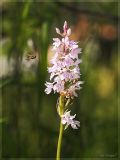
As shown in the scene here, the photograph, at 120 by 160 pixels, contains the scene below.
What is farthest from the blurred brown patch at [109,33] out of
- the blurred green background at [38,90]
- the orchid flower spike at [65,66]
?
the orchid flower spike at [65,66]

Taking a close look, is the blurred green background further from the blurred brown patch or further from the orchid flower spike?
the orchid flower spike

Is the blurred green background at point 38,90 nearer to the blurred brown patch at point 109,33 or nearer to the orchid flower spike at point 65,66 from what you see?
the blurred brown patch at point 109,33

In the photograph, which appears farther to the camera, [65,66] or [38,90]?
[38,90]

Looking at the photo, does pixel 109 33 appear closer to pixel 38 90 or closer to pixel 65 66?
pixel 38 90

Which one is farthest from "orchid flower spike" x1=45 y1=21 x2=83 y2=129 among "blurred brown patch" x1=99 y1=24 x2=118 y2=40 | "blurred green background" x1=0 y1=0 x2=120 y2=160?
"blurred brown patch" x1=99 y1=24 x2=118 y2=40

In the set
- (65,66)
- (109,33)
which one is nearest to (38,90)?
(109,33)

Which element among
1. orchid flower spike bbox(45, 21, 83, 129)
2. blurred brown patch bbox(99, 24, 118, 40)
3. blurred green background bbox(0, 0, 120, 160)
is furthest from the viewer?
blurred brown patch bbox(99, 24, 118, 40)

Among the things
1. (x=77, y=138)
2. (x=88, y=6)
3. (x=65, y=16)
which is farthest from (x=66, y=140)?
(x=88, y=6)

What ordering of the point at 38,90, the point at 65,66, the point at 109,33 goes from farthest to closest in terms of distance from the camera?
the point at 109,33, the point at 38,90, the point at 65,66

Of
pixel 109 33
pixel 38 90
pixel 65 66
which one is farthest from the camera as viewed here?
pixel 109 33

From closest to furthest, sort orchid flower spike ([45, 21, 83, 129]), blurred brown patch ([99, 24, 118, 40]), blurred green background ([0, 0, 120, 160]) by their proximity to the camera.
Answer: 1. orchid flower spike ([45, 21, 83, 129])
2. blurred green background ([0, 0, 120, 160])
3. blurred brown patch ([99, 24, 118, 40])

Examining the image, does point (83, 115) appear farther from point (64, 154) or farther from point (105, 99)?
point (105, 99)
